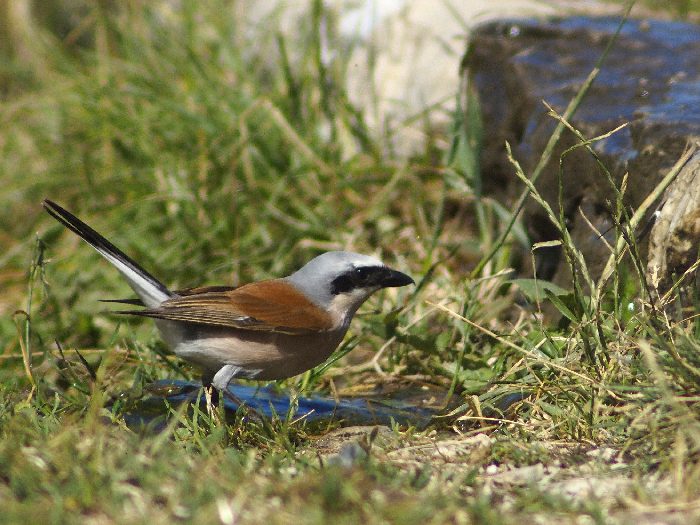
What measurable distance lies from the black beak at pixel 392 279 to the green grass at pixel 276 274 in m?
0.29

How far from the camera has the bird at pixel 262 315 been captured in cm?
411

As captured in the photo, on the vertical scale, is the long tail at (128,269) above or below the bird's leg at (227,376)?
above

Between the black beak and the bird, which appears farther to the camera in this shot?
the black beak

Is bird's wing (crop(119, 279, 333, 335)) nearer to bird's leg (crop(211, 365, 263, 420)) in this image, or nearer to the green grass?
bird's leg (crop(211, 365, 263, 420))

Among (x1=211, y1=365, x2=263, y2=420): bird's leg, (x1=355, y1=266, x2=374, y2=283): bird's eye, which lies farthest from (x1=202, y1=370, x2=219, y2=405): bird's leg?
(x1=355, y1=266, x2=374, y2=283): bird's eye

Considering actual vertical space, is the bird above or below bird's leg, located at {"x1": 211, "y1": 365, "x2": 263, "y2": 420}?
above

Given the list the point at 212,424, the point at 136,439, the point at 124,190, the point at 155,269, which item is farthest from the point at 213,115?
the point at 136,439

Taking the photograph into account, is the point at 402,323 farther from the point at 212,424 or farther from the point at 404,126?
the point at 404,126

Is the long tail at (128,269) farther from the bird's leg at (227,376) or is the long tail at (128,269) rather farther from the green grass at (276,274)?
the bird's leg at (227,376)

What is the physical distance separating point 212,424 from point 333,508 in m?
1.17

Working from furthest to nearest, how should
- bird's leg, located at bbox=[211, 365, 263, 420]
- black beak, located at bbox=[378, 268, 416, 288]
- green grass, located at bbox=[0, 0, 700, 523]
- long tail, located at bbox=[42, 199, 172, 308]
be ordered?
long tail, located at bbox=[42, 199, 172, 308] < black beak, located at bbox=[378, 268, 416, 288] < bird's leg, located at bbox=[211, 365, 263, 420] < green grass, located at bbox=[0, 0, 700, 523]

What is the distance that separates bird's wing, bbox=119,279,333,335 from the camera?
411 centimetres

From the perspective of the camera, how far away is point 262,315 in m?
4.16

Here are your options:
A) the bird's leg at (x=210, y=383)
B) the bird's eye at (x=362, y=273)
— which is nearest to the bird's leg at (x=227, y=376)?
the bird's leg at (x=210, y=383)
